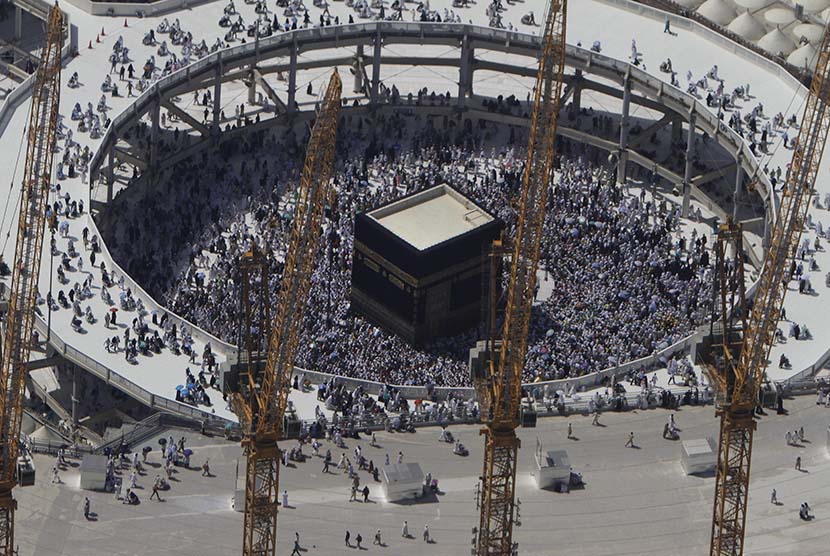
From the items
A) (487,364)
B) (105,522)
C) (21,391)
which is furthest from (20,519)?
(487,364)

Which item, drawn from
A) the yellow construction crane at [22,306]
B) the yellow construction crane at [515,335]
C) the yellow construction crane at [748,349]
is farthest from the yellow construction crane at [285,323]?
the yellow construction crane at [748,349]

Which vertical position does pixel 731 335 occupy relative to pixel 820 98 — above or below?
below

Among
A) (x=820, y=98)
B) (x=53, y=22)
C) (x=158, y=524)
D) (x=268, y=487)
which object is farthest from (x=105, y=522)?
Result: (x=820, y=98)

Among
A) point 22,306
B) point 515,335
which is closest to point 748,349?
point 515,335

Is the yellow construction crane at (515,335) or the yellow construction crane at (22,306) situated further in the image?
the yellow construction crane at (515,335)

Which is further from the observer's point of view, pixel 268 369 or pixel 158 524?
pixel 158 524

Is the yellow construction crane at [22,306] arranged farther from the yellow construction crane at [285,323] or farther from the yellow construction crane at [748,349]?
the yellow construction crane at [748,349]

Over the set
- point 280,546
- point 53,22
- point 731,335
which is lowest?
point 280,546

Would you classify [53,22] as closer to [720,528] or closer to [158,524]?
[158,524]
